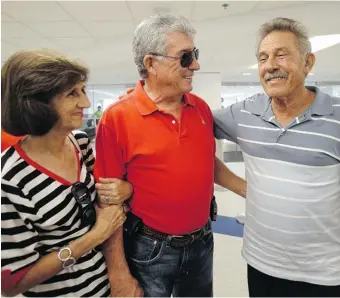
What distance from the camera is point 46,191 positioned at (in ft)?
3.67

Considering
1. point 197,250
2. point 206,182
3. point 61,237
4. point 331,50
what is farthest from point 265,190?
point 331,50

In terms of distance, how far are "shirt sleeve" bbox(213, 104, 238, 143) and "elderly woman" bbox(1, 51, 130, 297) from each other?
682 millimetres

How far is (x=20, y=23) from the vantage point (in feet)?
15.3

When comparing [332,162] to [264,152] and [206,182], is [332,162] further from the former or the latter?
[206,182]

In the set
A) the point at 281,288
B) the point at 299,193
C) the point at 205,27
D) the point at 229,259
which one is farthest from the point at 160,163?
the point at 205,27

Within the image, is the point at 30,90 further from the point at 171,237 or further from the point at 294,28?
the point at 294,28

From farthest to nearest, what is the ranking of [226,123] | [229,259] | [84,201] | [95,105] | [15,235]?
[95,105]
[229,259]
[226,123]
[84,201]
[15,235]

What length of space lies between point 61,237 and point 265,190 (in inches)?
33.3

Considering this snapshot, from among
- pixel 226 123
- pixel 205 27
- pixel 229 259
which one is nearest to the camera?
pixel 226 123

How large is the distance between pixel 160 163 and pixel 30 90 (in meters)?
0.59

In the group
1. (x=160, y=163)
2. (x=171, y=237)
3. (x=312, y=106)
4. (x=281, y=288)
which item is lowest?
(x=281, y=288)

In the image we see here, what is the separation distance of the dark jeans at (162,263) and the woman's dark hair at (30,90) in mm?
676

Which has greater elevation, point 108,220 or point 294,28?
point 294,28

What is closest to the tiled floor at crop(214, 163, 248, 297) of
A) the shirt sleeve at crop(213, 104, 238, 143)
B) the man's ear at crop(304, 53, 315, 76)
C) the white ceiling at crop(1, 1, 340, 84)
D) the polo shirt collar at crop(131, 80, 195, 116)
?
the shirt sleeve at crop(213, 104, 238, 143)
